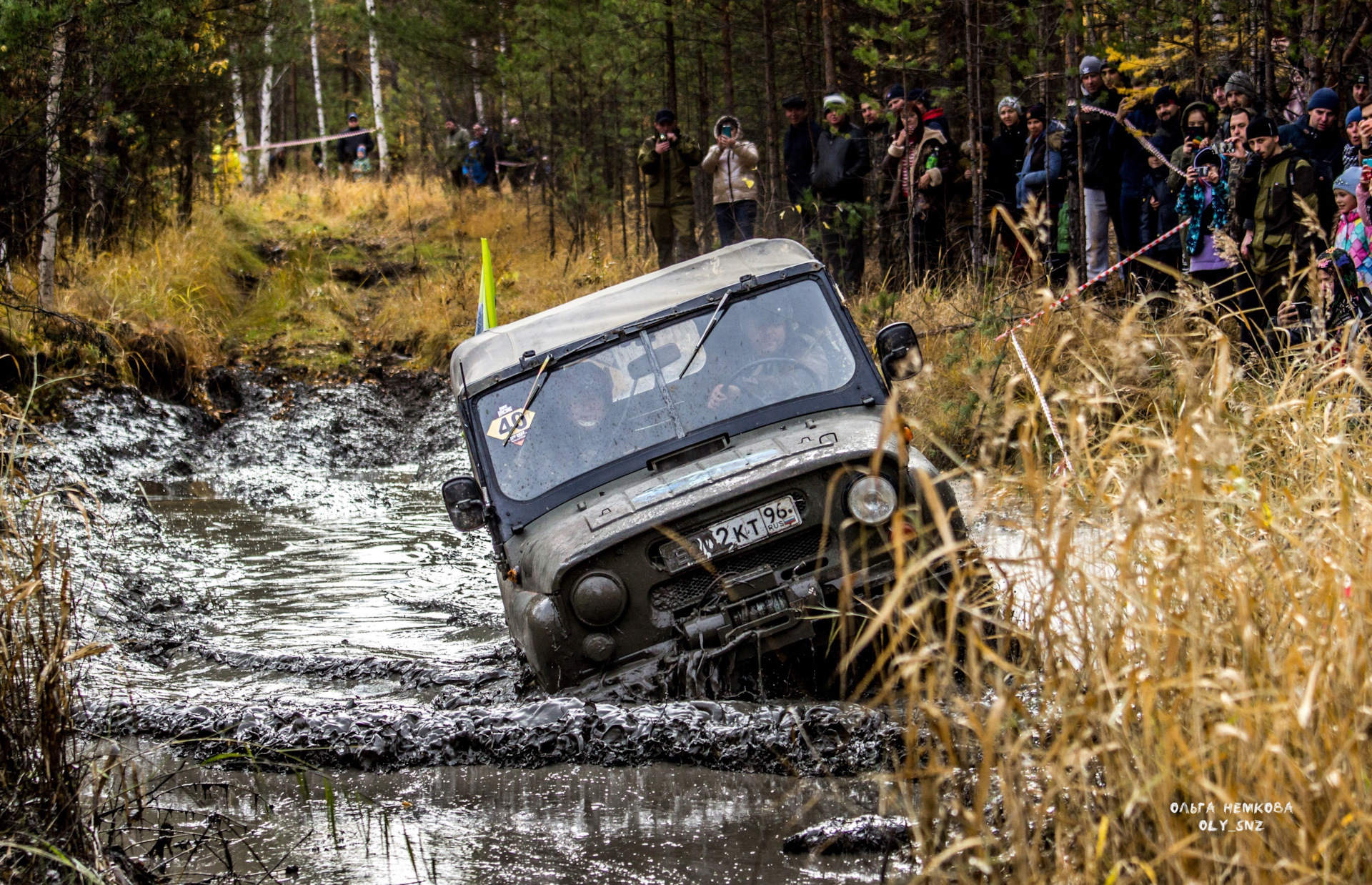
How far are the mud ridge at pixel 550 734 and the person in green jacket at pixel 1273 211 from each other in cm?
424

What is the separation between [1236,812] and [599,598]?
264 centimetres

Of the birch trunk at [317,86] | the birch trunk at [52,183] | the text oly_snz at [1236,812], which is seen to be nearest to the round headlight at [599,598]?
the text oly_snz at [1236,812]

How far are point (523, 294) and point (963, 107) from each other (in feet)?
18.8

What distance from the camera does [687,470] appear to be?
17.2 ft

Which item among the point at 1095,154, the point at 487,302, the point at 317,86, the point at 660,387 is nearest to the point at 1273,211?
the point at 1095,154

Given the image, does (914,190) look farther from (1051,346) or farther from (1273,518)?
(1273,518)

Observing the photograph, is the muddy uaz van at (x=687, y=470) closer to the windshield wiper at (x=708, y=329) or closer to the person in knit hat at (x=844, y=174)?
the windshield wiper at (x=708, y=329)

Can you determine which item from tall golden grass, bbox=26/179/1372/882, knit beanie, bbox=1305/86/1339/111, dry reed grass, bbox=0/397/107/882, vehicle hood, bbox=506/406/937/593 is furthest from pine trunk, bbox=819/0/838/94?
dry reed grass, bbox=0/397/107/882

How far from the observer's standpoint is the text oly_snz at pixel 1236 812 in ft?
8.36

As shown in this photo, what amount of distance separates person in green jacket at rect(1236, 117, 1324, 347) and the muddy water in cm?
452

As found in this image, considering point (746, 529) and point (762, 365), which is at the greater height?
point (762, 365)

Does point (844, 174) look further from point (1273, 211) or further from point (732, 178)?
point (1273, 211)

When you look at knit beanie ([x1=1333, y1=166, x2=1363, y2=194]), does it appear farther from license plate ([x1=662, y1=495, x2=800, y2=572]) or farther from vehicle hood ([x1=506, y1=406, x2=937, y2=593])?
license plate ([x1=662, y1=495, x2=800, y2=572])

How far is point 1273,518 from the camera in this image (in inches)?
135
